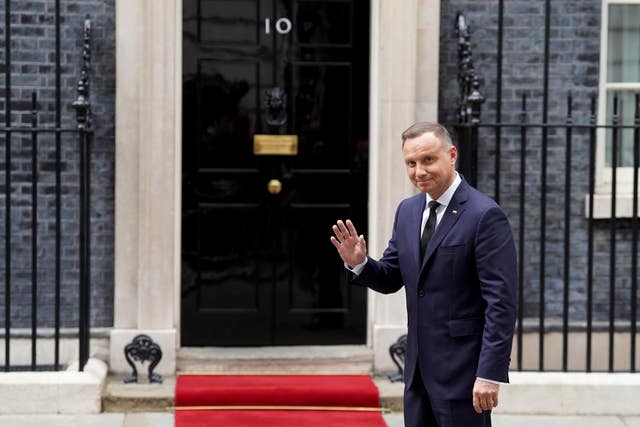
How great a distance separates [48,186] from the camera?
7320 mm

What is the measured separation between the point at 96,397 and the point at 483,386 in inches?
123

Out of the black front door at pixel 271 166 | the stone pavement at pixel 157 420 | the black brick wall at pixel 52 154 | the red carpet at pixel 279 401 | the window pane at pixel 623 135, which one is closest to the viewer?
the stone pavement at pixel 157 420

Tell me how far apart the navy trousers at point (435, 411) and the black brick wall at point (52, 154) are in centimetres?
335

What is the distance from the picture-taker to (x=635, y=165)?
689cm

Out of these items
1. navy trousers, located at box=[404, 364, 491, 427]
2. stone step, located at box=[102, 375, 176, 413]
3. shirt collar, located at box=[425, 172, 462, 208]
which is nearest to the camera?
navy trousers, located at box=[404, 364, 491, 427]

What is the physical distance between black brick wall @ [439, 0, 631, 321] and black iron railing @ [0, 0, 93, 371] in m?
2.23

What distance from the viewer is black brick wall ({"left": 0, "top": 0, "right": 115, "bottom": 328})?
23.9ft

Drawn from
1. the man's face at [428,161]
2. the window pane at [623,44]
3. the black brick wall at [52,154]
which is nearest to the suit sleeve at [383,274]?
the man's face at [428,161]

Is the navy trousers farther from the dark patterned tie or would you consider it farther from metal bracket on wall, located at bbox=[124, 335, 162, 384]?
metal bracket on wall, located at bbox=[124, 335, 162, 384]

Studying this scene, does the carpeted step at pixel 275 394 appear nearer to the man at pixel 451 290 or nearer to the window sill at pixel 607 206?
the window sill at pixel 607 206

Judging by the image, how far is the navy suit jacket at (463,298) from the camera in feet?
13.8

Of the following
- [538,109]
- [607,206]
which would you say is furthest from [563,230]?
[538,109]

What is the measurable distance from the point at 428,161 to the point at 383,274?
57cm

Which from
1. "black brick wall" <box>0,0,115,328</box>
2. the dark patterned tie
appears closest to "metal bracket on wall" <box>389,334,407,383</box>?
"black brick wall" <box>0,0,115,328</box>
